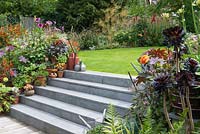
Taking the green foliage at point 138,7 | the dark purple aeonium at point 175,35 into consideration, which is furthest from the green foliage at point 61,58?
the green foliage at point 138,7

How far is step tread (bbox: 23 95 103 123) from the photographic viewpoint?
411 cm

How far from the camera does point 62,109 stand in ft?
14.8

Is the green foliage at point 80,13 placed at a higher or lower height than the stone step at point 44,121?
higher

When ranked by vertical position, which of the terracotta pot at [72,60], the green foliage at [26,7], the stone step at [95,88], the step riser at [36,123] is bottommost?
the step riser at [36,123]

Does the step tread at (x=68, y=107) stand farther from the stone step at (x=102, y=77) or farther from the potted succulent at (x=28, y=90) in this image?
the stone step at (x=102, y=77)

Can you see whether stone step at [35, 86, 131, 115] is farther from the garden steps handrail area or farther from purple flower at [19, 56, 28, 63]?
purple flower at [19, 56, 28, 63]

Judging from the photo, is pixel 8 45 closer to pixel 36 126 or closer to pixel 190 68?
pixel 36 126

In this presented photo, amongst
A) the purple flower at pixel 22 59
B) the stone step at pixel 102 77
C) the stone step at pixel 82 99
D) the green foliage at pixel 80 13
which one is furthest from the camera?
the green foliage at pixel 80 13

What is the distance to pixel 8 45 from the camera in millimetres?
5941

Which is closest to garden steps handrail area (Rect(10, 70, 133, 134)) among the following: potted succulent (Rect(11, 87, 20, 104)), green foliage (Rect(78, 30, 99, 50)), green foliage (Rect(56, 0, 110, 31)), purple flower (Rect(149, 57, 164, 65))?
potted succulent (Rect(11, 87, 20, 104))

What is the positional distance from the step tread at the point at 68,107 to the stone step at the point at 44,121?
16 cm

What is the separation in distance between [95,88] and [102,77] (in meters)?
0.26

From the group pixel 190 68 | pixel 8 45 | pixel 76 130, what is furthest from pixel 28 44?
pixel 190 68

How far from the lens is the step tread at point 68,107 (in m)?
4.11
